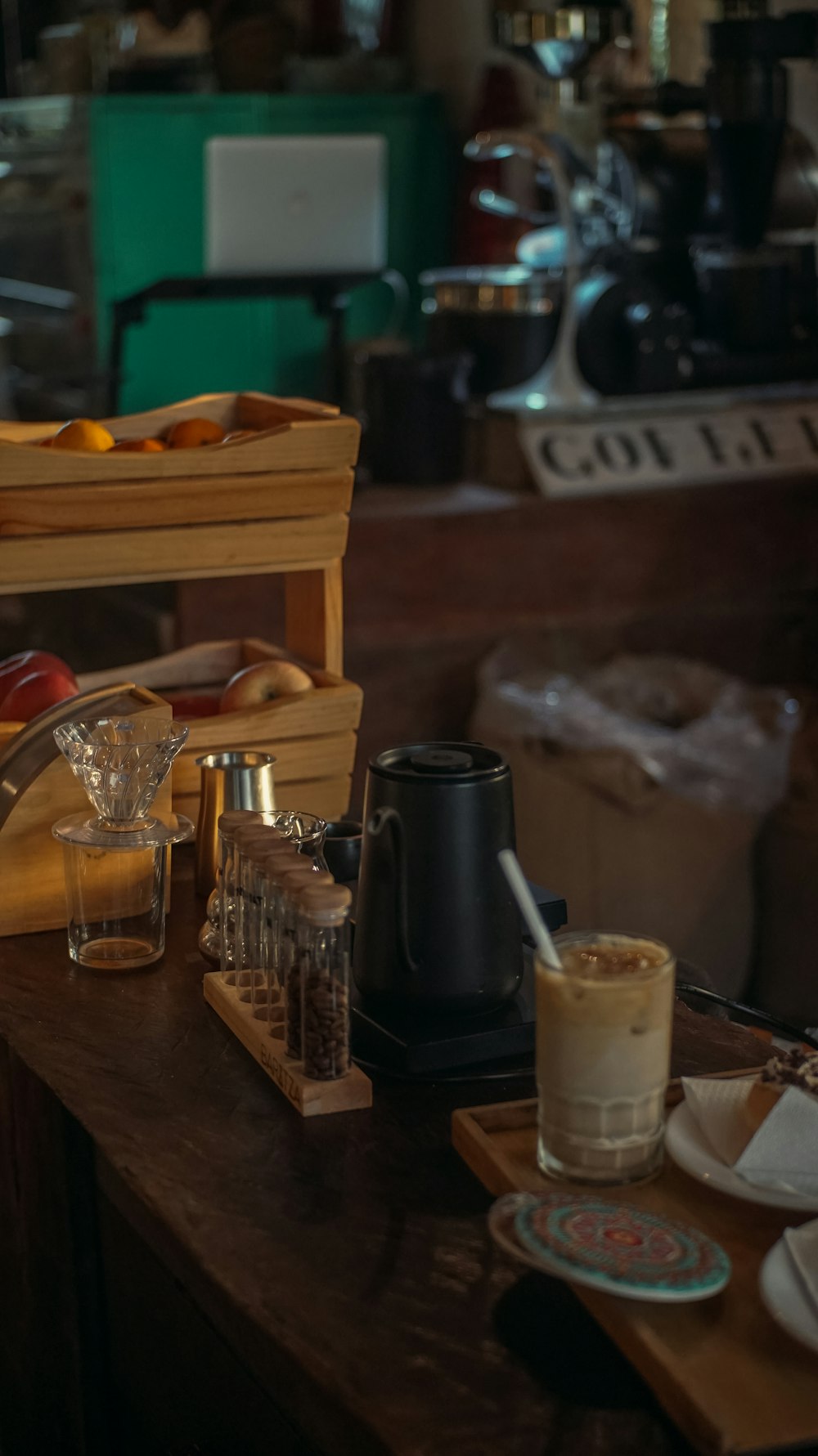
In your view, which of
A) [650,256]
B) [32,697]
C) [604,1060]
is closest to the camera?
[604,1060]

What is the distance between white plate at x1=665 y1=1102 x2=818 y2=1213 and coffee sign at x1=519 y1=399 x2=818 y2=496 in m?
2.28

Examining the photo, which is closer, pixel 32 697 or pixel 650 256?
pixel 32 697

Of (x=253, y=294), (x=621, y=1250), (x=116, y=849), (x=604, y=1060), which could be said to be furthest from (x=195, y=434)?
(x=253, y=294)

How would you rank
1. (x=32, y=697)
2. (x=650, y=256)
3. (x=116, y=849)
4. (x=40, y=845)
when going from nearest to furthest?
(x=116, y=849)
(x=40, y=845)
(x=32, y=697)
(x=650, y=256)

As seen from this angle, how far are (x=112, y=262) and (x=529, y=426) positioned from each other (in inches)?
58.2

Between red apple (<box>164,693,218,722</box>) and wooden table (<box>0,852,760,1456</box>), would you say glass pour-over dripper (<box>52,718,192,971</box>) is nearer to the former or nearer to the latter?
wooden table (<box>0,852,760,1456</box>)

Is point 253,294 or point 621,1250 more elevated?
point 253,294

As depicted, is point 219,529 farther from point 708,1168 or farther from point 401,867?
point 708,1168

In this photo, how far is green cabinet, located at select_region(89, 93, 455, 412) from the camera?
13.4 feet

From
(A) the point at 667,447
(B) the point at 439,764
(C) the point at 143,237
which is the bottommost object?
(A) the point at 667,447

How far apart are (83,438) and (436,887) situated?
709 mm

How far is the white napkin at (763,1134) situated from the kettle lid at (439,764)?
9.6 inches

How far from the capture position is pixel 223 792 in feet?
4.42

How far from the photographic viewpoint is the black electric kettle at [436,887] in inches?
41.3
